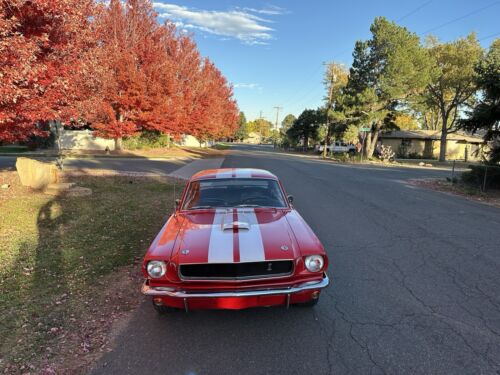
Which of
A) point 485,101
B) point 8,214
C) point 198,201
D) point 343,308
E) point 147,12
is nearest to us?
point 343,308

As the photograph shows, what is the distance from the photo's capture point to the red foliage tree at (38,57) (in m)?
6.15

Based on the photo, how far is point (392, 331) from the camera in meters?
3.48

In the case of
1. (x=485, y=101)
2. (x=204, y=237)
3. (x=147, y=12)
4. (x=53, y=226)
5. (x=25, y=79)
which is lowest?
(x=53, y=226)

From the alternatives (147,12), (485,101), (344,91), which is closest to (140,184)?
(485,101)

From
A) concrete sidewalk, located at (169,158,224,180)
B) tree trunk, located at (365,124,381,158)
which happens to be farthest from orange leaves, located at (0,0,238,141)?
tree trunk, located at (365,124,381,158)

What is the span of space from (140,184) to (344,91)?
3171 centimetres

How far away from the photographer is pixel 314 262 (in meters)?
3.43

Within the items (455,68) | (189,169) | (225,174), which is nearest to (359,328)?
(225,174)

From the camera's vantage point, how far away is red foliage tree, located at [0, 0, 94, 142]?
615 centimetres

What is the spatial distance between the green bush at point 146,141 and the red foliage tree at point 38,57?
19.8 meters

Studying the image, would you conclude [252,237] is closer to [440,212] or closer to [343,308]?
[343,308]

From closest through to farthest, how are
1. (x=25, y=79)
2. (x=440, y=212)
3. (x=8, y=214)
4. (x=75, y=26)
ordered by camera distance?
(x=25, y=79)
(x=8, y=214)
(x=75, y=26)
(x=440, y=212)

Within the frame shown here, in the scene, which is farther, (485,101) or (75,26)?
(485,101)

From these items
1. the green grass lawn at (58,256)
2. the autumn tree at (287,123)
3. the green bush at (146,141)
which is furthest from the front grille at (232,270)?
the autumn tree at (287,123)
